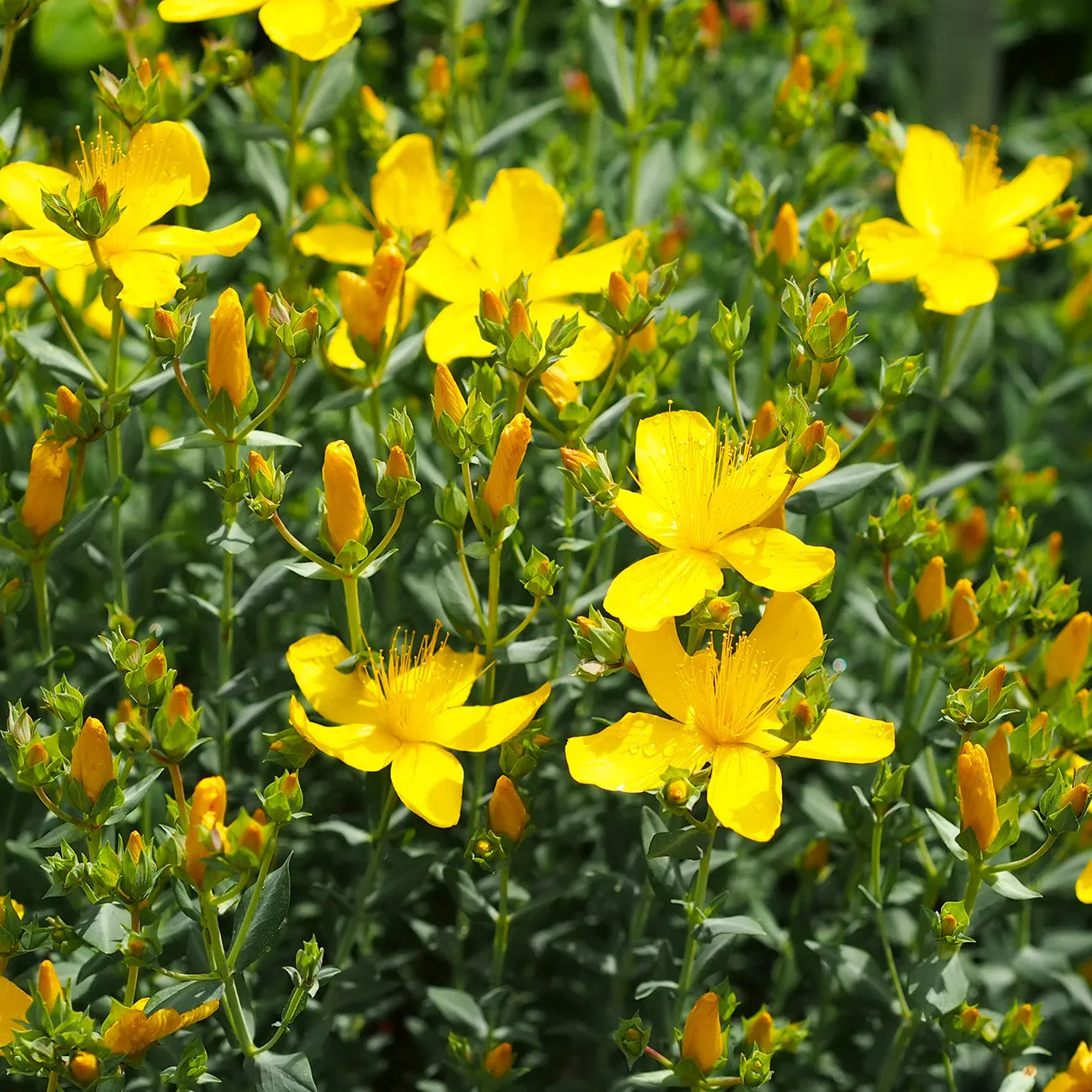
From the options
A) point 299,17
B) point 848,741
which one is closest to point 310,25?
point 299,17

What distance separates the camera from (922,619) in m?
1.68

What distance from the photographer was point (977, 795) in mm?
1430

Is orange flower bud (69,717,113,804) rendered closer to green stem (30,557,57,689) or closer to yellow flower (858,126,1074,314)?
green stem (30,557,57,689)

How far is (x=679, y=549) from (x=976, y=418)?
1962 mm

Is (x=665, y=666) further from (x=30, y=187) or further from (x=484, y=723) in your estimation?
(x=30, y=187)

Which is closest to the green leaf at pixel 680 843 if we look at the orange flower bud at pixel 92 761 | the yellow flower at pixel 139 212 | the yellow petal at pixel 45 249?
the orange flower bud at pixel 92 761

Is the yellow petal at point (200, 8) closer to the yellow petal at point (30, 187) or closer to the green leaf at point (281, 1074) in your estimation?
the yellow petal at point (30, 187)

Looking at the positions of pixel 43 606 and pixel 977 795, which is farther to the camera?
pixel 43 606

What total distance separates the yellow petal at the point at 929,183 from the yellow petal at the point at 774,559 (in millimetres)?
729

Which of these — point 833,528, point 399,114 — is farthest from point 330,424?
point 833,528

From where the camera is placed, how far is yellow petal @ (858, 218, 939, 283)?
1.91 meters

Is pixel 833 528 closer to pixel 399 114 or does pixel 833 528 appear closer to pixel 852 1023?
pixel 852 1023

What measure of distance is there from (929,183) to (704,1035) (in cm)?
130

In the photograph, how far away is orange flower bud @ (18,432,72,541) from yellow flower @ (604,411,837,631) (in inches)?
27.0
